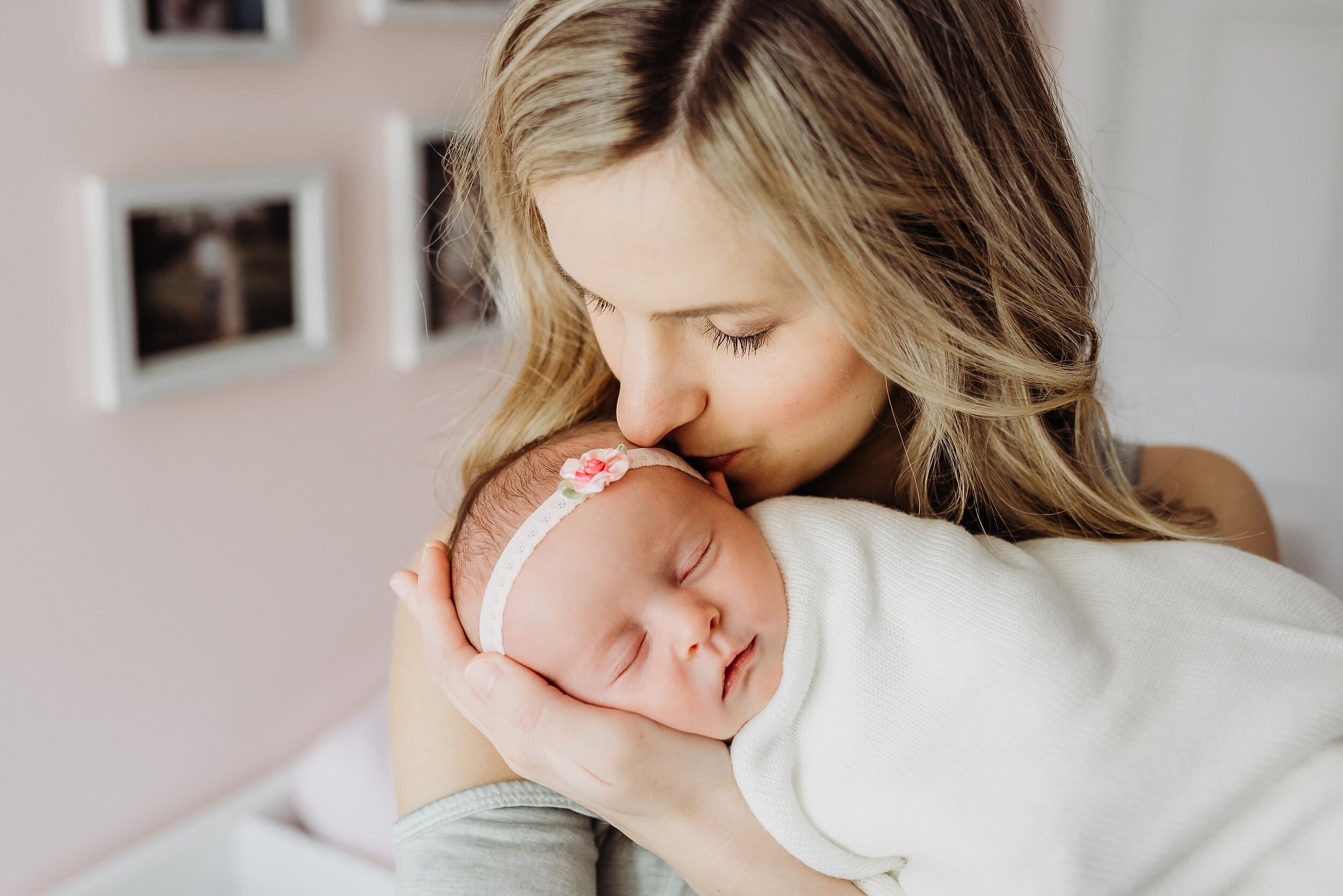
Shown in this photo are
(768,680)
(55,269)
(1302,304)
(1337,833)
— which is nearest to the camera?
(1337,833)

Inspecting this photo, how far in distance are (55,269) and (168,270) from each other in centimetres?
19

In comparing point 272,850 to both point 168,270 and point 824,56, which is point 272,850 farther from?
point 824,56

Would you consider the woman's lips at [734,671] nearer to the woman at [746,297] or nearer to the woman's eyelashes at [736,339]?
the woman at [746,297]

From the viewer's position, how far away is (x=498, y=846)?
1030mm

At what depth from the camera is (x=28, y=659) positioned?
1.62 metres

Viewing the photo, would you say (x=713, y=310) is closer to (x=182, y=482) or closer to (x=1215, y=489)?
(x=1215, y=489)

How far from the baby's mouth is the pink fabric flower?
0.20 metres

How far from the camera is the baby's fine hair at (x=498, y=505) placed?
1053mm

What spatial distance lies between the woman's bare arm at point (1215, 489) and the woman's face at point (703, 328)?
529 mm

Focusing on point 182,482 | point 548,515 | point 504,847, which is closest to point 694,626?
point 548,515

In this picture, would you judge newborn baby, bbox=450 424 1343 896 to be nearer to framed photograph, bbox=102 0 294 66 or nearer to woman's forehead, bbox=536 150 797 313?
woman's forehead, bbox=536 150 797 313

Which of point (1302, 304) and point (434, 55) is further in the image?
point (1302, 304)

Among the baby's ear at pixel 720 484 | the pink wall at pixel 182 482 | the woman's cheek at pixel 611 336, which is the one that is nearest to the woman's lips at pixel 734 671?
the baby's ear at pixel 720 484

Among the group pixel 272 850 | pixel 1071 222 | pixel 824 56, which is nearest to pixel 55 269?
pixel 272 850
